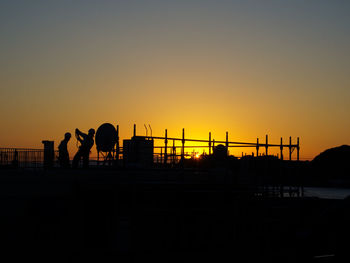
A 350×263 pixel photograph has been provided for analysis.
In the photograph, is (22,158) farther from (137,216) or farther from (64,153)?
(137,216)

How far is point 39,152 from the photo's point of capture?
26141mm

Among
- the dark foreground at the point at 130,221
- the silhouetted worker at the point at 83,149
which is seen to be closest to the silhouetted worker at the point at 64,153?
the silhouetted worker at the point at 83,149

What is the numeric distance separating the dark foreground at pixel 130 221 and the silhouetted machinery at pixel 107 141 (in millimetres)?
3969

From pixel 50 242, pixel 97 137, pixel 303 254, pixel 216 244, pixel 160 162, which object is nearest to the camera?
pixel 303 254

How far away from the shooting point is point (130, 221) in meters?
20.0

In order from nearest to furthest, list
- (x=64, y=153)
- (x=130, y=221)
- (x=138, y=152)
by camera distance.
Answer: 1. (x=130, y=221)
2. (x=64, y=153)
3. (x=138, y=152)

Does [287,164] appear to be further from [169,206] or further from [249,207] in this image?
[169,206]

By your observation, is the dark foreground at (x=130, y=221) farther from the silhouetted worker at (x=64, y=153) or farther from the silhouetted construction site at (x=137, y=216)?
the silhouetted worker at (x=64, y=153)

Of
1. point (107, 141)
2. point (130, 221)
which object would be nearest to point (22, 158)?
point (107, 141)

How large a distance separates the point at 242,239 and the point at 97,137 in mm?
10723

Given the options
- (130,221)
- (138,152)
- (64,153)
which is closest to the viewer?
(130,221)

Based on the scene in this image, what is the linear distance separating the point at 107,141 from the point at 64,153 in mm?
2734

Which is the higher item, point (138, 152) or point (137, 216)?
point (138, 152)

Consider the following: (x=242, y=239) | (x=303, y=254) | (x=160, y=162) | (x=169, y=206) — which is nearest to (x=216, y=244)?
(x=242, y=239)
